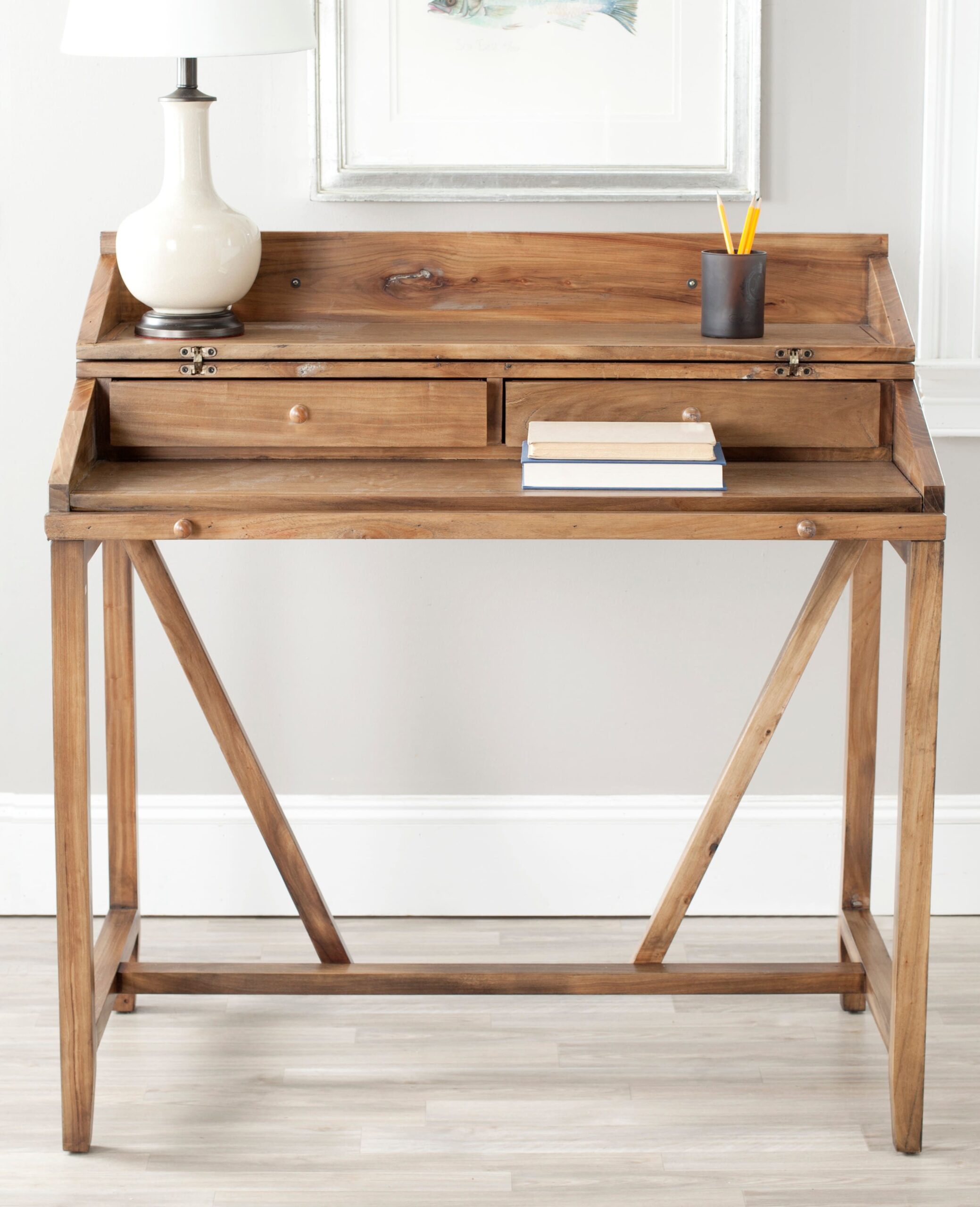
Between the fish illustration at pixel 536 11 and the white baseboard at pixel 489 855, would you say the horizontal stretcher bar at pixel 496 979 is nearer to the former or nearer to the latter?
the white baseboard at pixel 489 855

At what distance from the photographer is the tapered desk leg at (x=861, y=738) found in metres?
2.31

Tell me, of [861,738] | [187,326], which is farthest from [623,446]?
[861,738]

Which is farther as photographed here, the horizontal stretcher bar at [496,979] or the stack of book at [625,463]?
the horizontal stretcher bar at [496,979]

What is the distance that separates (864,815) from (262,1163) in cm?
116

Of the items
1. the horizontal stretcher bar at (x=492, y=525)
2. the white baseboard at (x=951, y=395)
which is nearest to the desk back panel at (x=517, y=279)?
the white baseboard at (x=951, y=395)

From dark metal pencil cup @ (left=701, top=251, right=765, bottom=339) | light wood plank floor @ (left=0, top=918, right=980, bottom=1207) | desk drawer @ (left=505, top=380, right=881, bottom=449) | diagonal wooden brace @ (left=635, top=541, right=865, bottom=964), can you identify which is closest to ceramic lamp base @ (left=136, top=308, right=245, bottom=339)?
desk drawer @ (left=505, top=380, right=881, bottom=449)

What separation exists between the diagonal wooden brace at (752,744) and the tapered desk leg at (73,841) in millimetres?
884

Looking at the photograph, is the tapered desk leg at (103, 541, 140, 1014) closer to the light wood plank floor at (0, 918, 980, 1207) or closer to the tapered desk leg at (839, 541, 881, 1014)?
the light wood plank floor at (0, 918, 980, 1207)

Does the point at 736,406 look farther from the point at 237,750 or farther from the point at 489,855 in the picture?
the point at 489,855

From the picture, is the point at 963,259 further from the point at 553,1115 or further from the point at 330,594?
the point at 553,1115

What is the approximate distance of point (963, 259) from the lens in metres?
2.46

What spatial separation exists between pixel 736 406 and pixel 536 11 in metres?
0.88

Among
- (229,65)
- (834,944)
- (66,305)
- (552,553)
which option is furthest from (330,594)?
(834,944)

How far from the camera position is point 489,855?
2709 mm
